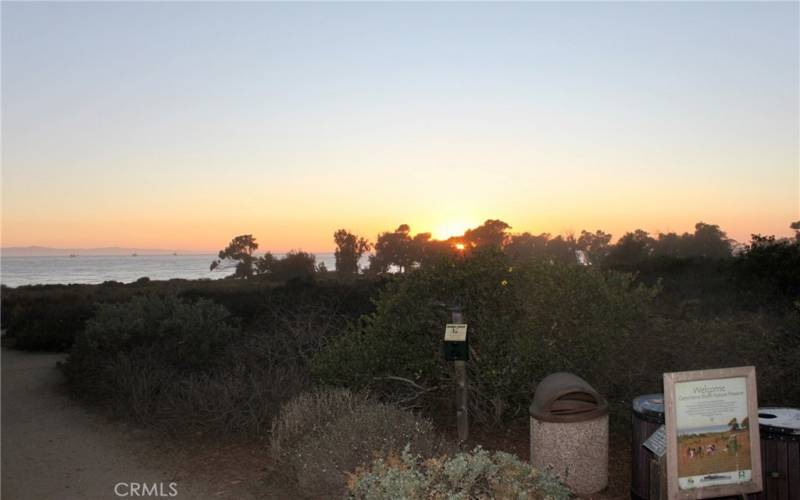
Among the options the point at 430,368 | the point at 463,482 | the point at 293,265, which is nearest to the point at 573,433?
the point at 463,482

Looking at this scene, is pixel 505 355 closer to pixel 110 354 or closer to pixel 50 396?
pixel 110 354

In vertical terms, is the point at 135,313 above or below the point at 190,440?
above

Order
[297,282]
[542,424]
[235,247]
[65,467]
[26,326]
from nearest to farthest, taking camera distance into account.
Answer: [542,424] < [65,467] < [26,326] < [297,282] < [235,247]

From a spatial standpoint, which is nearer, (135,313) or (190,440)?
(190,440)

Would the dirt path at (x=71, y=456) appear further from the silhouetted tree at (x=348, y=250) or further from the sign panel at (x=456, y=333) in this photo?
the silhouetted tree at (x=348, y=250)

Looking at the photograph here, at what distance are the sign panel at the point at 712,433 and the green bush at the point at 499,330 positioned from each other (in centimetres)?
283

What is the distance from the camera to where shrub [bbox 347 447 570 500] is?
156 inches

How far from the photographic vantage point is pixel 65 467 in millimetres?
7324

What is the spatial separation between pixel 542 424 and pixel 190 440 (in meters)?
4.67

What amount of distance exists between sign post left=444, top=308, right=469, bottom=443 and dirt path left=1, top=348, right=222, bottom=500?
2666mm

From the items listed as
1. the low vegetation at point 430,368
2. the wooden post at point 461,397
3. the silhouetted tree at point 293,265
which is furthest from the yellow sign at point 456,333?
the silhouetted tree at point 293,265

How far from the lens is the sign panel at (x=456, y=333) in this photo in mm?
6521

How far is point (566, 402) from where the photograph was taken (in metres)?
5.77

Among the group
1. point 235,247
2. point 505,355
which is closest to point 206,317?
point 505,355
